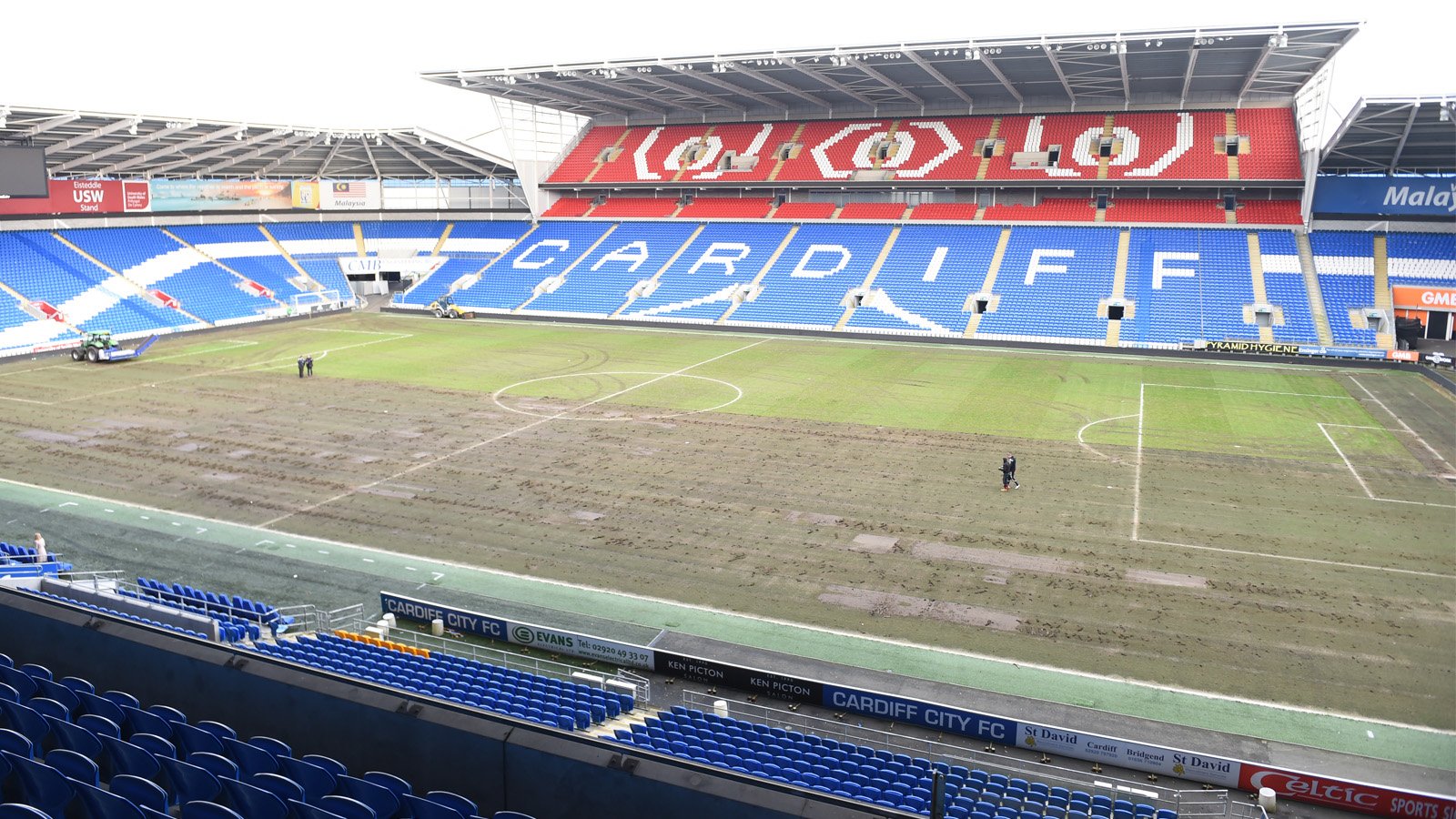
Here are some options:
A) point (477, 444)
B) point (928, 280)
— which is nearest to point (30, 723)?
point (477, 444)

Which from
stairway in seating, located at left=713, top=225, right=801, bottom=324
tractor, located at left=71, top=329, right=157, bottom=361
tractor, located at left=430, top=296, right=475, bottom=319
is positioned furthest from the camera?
tractor, located at left=430, top=296, right=475, bottom=319

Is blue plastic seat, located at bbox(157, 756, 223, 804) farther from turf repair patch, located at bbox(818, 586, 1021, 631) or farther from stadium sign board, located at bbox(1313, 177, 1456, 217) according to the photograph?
stadium sign board, located at bbox(1313, 177, 1456, 217)

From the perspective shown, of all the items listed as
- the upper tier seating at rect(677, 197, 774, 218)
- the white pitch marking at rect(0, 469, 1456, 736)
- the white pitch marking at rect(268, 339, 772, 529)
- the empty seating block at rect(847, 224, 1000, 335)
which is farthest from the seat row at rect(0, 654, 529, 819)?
the upper tier seating at rect(677, 197, 774, 218)

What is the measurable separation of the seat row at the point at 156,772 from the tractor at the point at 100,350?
41.2m

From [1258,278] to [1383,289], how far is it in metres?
5.42

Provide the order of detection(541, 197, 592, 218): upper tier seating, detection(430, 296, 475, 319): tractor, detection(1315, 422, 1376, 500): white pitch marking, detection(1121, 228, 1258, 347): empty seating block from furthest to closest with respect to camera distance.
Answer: detection(541, 197, 592, 218): upper tier seating
detection(430, 296, 475, 319): tractor
detection(1121, 228, 1258, 347): empty seating block
detection(1315, 422, 1376, 500): white pitch marking

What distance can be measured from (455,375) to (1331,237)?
148 ft

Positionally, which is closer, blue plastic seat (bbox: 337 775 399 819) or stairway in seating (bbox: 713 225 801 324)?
blue plastic seat (bbox: 337 775 399 819)

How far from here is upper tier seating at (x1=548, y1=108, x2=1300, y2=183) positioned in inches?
2212

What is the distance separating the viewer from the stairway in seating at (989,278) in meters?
51.0

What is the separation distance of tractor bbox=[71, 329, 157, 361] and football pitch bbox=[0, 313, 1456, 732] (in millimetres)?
760

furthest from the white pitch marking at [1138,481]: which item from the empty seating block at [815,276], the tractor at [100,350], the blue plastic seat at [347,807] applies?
the tractor at [100,350]

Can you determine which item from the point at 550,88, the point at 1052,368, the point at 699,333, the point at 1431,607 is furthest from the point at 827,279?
the point at 1431,607

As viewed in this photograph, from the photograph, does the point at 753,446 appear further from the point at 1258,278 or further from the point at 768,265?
the point at 1258,278
